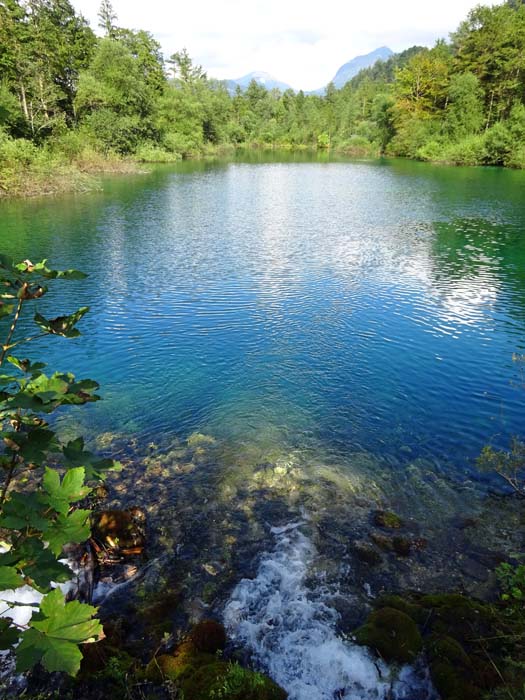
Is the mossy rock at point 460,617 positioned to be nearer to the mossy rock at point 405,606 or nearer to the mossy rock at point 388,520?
the mossy rock at point 405,606

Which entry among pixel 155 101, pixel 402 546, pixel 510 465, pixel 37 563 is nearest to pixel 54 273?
pixel 37 563

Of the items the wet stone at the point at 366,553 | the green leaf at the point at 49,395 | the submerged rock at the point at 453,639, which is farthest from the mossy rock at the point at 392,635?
the green leaf at the point at 49,395

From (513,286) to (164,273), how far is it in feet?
62.5

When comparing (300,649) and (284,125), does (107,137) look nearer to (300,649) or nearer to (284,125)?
(300,649)

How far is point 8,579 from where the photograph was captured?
Answer: 2455 mm

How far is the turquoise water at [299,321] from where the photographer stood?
1261 centimetres

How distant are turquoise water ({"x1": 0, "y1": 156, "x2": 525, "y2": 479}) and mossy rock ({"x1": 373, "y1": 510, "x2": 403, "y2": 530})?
212 cm

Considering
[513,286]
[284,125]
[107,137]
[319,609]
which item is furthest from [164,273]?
[284,125]

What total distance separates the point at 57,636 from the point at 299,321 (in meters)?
17.1

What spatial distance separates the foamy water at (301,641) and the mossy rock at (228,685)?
0.51m

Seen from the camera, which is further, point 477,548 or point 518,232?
point 518,232

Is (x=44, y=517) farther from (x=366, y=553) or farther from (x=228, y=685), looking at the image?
(x=366, y=553)

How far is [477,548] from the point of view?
8.31 meters

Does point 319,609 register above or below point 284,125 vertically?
below
